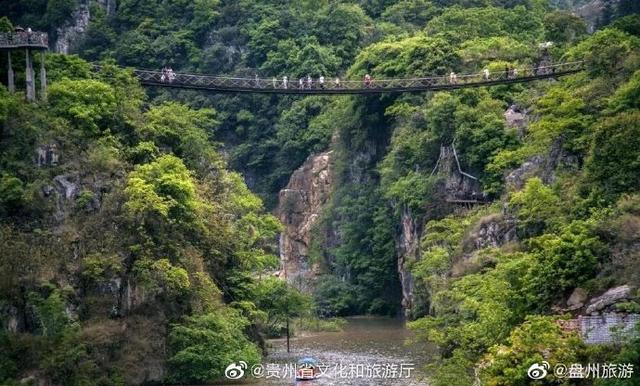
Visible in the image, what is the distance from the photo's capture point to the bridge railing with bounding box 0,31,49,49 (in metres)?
36.5

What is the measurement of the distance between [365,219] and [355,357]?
759 inches

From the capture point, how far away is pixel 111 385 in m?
30.2

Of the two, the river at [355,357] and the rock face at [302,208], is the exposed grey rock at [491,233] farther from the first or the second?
the rock face at [302,208]

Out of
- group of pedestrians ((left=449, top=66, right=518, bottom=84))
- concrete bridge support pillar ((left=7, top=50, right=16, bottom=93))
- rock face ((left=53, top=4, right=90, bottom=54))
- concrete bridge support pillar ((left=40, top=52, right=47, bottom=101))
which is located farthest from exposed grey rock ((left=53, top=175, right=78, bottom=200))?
rock face ((left=53, top=4, right=90, bottom=54))

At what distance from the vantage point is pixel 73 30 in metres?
69.8

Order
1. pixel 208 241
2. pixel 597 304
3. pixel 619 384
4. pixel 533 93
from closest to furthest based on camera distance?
pixel 619 384 < pixel 597 304 < pixel 208 241 < pixel 533 93

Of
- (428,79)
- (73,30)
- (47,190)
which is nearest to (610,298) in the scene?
(47,190)

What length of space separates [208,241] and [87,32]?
3457 cm

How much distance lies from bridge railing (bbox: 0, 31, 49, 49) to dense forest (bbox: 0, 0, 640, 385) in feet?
4.66

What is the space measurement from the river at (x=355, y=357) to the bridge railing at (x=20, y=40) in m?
11.5

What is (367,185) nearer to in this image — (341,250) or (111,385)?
(341,250)

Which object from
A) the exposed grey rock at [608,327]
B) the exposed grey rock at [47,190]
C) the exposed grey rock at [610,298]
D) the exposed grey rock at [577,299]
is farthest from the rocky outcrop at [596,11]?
the exposed grey rock at [608,327]

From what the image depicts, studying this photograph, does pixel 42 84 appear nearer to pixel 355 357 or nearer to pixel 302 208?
pixel 355 357

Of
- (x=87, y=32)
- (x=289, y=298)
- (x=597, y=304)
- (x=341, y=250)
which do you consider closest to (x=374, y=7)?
(x=87, y=32)
